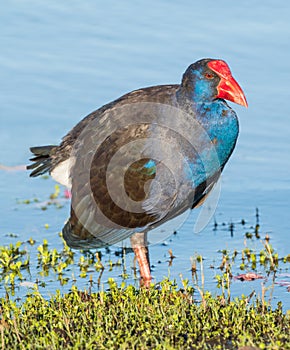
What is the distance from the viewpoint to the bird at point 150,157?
253 inches

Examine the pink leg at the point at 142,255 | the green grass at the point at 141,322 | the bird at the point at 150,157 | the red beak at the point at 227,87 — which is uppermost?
the red beak at the point at 227,87

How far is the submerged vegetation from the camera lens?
524cm

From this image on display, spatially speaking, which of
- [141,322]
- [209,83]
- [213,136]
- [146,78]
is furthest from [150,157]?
[146,78]

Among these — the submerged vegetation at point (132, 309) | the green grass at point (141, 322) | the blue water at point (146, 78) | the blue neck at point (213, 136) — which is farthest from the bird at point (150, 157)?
the blue water at point (146, 78)

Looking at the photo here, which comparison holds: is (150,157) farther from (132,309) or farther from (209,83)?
(132,309)

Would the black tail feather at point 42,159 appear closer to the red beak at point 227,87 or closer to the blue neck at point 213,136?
the blue neck at point 213,136

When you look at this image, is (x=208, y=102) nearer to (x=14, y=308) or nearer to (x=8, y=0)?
(x=14, y=308)

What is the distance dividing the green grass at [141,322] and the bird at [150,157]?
2.13 feet

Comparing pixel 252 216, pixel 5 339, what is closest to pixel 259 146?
pixel 252 216

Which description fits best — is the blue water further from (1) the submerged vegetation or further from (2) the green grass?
(2) the green grass

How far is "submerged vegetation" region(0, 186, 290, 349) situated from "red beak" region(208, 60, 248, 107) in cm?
113

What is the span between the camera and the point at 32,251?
24.7 feet

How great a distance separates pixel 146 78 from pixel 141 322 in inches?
189

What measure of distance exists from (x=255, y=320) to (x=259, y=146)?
387 cm
